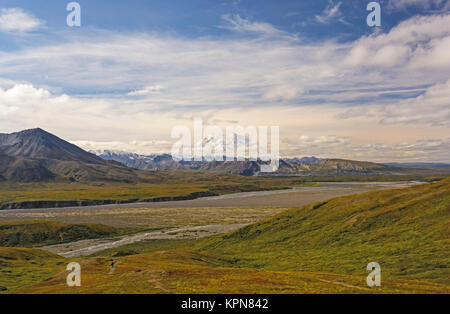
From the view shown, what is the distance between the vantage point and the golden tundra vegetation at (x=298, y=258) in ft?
123

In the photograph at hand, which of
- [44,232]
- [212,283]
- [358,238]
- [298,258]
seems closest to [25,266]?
[212,283]

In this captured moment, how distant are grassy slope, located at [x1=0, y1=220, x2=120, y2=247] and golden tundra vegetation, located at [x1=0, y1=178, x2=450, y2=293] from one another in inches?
976

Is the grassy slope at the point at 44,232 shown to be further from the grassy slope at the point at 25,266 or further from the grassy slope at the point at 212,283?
the grassy slope at the point at 212,283

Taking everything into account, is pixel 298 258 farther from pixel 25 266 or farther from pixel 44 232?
pixel 44 232

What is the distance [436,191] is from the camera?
84.1 meters

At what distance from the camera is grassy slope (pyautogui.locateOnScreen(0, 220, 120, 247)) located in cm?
10531

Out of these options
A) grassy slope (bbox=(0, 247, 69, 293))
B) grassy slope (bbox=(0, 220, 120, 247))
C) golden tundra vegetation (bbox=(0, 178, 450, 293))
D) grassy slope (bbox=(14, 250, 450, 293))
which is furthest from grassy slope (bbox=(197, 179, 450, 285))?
grassy slope (bbox=(0, 220, 120, 247))

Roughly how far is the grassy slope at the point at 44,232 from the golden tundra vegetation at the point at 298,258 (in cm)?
2478

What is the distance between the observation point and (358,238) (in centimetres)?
7244

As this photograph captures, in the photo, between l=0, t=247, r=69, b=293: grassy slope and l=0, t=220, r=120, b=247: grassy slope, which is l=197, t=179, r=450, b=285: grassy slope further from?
l=0, t=220, r=120, b=247: grassy slope

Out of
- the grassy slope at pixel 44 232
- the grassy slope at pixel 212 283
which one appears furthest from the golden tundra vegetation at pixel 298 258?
the grassy slope at pixel 44 232
